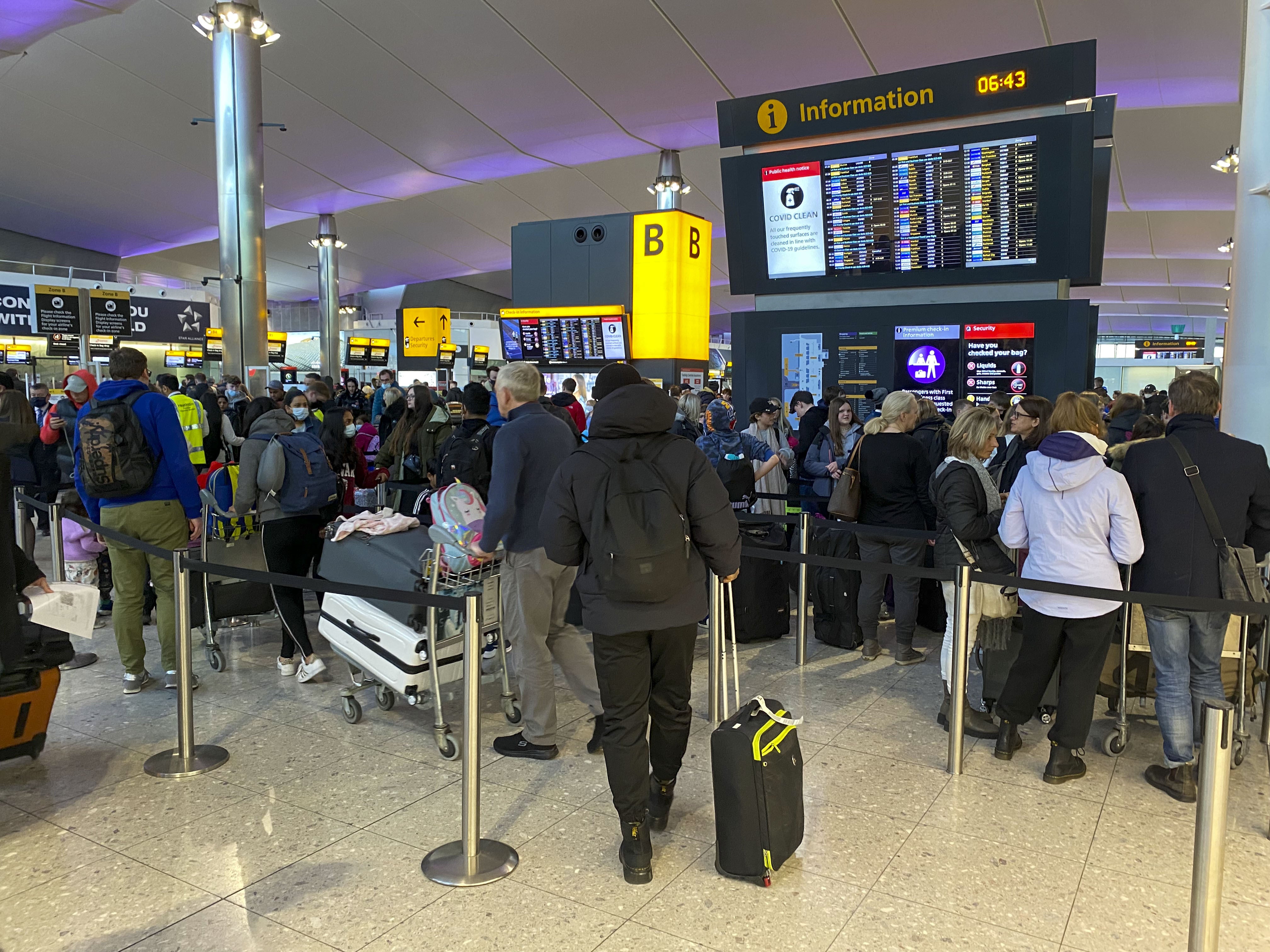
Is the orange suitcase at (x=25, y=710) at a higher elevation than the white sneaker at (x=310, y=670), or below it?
higher

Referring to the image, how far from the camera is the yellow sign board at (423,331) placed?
28.4m

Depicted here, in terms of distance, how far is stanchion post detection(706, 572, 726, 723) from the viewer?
4.18 meters

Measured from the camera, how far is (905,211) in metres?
7.13

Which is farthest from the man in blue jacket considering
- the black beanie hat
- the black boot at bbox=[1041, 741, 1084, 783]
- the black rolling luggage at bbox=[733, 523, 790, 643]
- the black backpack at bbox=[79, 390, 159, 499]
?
the black boot at bbox=[1041, 741, 1084, 783]

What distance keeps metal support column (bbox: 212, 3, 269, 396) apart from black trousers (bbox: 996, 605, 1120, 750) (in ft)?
35.5

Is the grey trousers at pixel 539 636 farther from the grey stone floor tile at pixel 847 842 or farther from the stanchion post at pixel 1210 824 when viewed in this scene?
the stanchion post at pixel 1210 824

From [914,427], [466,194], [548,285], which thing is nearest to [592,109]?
[548,285]

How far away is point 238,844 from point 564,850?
120 cm

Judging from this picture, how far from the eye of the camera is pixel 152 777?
3922 millimetres

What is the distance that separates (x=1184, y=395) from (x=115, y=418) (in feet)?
16.4

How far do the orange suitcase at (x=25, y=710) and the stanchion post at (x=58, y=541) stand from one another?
197 cm

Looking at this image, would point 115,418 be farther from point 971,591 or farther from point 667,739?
point 971,591

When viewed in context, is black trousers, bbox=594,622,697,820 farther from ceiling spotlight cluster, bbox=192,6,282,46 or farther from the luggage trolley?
ceiling spotlight cluster, bbox=192,6,282,46

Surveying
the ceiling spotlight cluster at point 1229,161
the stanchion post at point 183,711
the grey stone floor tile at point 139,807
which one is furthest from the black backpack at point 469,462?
the ceiling spotlight cluster at point 1229,161
